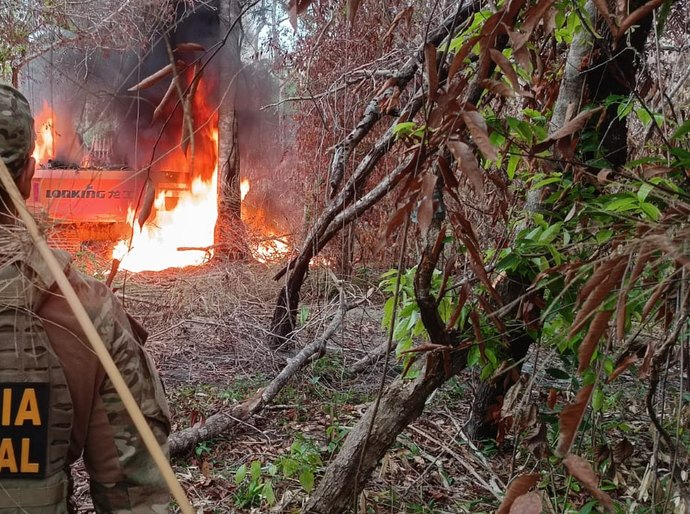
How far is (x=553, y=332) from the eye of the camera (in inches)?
81.5

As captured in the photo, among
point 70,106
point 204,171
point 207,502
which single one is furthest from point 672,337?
point 70,106

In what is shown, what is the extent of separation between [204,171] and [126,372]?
323 inches

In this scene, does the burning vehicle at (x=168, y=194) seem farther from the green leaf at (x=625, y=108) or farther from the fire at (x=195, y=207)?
the green leaf at (x=625, y=108)

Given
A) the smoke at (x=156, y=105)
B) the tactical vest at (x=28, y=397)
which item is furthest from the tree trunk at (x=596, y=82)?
the smoke at (x=156, y=105)

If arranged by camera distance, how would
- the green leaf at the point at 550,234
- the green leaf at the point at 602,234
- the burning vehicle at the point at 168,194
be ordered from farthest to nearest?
the burning vehicle at the point at 168,194
the green leaf at the point at 550,234
the green leaf at the point at 602,234

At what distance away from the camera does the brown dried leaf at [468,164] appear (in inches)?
40.4

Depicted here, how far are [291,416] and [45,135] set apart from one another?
7954mm

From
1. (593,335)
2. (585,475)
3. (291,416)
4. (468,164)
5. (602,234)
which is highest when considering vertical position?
(468,164)

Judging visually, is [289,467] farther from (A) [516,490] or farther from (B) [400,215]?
(A) [516,490]

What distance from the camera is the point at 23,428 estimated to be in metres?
1.24

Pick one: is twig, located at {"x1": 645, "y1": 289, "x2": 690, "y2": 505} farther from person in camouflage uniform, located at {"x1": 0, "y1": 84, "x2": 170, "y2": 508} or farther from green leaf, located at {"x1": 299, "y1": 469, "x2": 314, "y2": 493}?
green leaf, located at {"x1": 299, "y1": 469, "x2": 314, "y2": 493}

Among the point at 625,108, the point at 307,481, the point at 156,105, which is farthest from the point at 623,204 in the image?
the point at 156,105

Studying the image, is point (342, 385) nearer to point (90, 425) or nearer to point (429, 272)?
point (429, 272)

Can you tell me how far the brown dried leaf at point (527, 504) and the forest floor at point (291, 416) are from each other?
2.25ft
